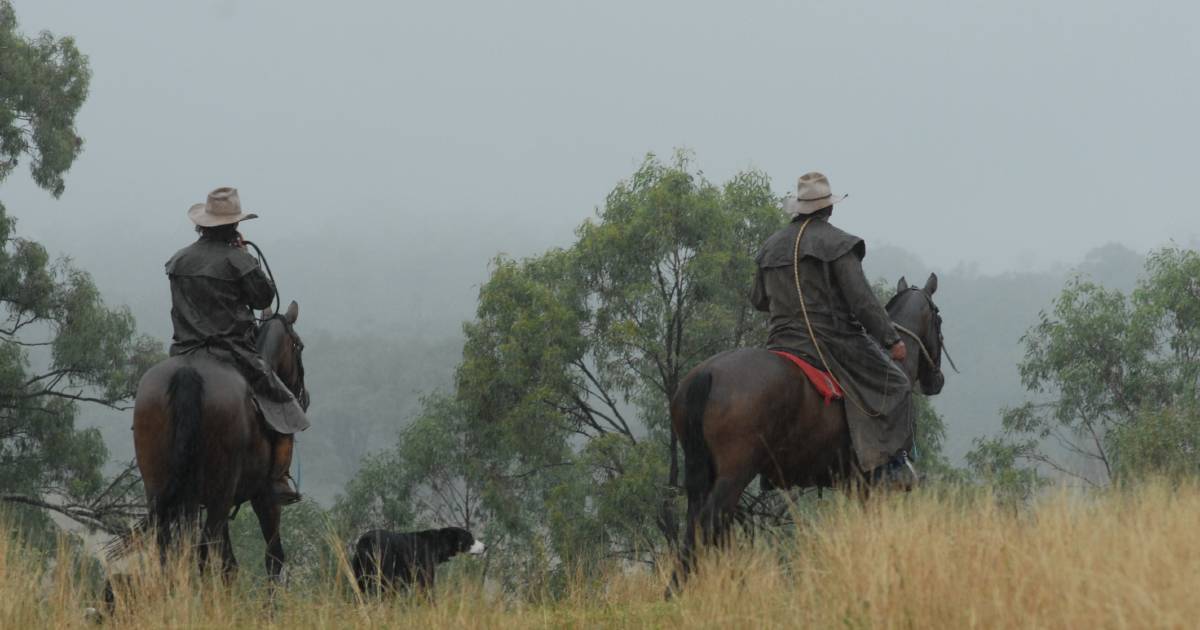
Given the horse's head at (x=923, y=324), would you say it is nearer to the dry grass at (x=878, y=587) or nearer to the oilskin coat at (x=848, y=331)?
the oilskin coat at (x=848, y=331)

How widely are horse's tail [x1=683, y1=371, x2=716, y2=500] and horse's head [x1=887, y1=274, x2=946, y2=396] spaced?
206 cm

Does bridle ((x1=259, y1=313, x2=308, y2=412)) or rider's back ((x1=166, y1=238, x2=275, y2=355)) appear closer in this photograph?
rider's back ((x1=166, y1=238, x2=275, y2=355))

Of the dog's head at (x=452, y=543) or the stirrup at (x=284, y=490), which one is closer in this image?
the stirrup at (x=284, y=490)

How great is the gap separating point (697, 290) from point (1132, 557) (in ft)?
78.3

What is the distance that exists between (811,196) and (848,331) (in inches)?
37.7

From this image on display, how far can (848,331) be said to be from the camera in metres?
9.27

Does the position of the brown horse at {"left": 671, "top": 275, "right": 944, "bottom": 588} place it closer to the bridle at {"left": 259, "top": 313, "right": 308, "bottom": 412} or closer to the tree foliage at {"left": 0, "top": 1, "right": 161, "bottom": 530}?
the bridle at {"left": 259, "top": 313, "right": 308, "bottom": 412}

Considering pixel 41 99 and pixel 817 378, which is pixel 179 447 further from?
pixel 41 99

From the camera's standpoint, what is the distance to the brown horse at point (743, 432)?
8.69m

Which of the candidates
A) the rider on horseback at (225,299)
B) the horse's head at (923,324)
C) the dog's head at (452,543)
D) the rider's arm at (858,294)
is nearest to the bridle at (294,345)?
the rider on horseback at (225,299)

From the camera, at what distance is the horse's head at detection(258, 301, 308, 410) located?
9.81 m

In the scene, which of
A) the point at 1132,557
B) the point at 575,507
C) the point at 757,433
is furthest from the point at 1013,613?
the point at 575,507

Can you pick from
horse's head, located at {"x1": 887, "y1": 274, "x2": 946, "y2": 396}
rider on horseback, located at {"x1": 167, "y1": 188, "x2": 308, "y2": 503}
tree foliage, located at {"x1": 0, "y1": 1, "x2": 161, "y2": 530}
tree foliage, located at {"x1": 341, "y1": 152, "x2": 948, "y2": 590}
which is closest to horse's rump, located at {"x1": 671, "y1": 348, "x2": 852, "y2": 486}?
horse's head, located at {"x1": 887, "y1": 274, "x2": 946, "y2": 396}

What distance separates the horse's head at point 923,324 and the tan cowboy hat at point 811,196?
131cm
